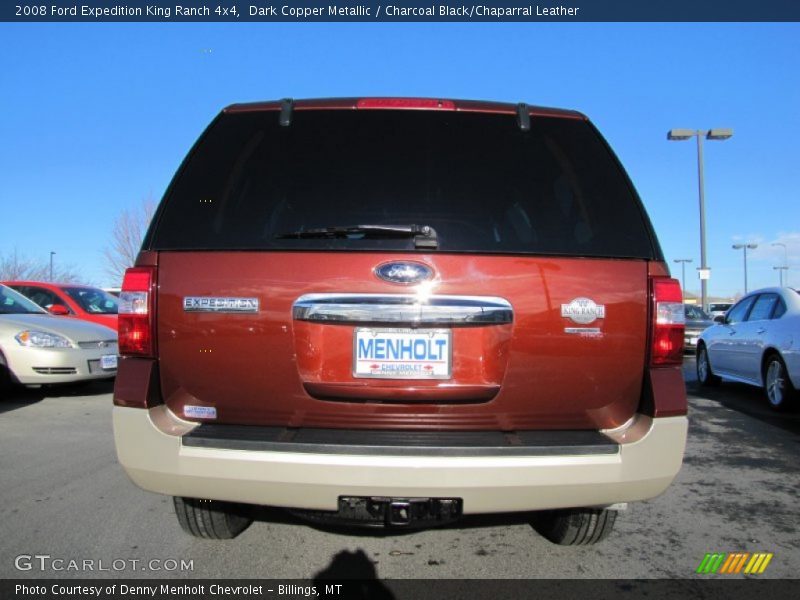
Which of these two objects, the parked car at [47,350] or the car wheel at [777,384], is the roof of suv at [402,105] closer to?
the car wheel at [777,384]

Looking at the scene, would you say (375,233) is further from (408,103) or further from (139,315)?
(139,315)

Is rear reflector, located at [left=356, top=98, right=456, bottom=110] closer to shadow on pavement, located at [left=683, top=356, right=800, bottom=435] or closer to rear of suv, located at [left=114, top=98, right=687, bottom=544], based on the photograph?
rear of suv, located at [left=114, top=98, right=687, bottom=544]

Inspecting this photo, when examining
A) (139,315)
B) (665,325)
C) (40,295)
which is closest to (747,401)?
(665,325)

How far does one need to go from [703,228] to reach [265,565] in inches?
809

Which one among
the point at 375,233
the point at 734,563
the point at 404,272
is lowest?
the point at 734,563

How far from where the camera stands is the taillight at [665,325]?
225 cm

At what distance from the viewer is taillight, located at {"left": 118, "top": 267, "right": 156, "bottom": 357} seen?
224cm

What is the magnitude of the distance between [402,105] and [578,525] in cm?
217

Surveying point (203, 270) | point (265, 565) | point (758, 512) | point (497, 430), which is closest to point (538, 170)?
point (497, 430)

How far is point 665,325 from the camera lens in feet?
7.40

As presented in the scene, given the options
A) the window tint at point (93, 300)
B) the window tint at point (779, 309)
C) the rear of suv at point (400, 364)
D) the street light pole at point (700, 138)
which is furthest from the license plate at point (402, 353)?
the street light pole at point (700, 138)

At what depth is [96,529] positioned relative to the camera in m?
3.17

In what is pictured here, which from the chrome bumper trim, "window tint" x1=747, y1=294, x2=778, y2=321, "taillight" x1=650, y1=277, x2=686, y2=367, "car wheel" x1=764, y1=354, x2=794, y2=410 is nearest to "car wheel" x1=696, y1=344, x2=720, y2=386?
"window tint" x1=747, y1=294, x2=778, y2=321

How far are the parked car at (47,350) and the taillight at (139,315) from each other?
5.67 m
